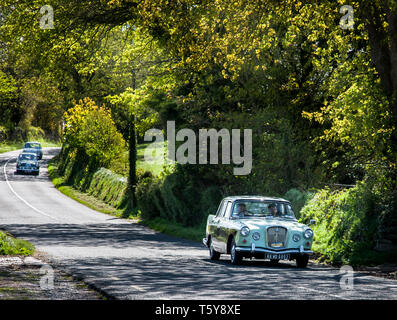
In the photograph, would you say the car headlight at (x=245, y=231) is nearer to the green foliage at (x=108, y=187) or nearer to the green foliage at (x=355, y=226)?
the green foliage at (x=355, y=226)

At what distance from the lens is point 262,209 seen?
1936 cm

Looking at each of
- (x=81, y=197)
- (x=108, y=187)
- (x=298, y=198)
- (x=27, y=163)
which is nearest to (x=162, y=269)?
(x=298, y=198)

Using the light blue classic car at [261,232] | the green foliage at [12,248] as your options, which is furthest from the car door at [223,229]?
the green foliage at [12,248]

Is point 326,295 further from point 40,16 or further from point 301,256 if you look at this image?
point 40,16

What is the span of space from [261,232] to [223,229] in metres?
1.51

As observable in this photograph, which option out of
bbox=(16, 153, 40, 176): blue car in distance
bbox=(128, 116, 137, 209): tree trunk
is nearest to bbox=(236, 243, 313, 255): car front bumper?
bbox=(128, 116, 137, 209): tree trunk

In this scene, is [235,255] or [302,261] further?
[302,261]

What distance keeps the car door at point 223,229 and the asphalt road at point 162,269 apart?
50 centimetres

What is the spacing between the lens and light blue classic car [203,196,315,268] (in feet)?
57.6

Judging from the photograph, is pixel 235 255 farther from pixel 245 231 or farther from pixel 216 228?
Answer: pixel 216 228

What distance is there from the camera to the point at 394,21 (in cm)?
1844

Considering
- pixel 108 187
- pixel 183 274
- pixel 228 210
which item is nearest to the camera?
pixel 183 274
